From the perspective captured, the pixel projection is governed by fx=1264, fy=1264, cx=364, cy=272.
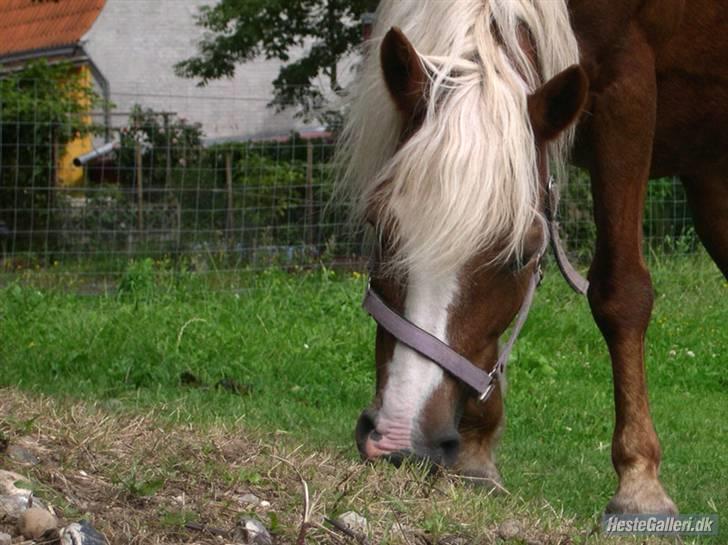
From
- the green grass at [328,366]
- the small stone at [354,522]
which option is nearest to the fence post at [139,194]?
the green grass at [328,366]

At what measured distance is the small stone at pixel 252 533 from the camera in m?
2.72

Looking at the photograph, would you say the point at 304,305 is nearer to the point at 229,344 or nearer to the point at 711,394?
the point at 229,344

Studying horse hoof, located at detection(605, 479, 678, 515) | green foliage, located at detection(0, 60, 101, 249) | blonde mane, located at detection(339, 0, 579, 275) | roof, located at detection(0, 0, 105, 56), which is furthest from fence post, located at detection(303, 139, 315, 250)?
roof, located at detection(0, 0, 105, 56)

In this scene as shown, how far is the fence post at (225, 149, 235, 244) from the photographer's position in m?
9.80

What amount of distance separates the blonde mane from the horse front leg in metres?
0.22

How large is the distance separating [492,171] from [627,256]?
2.79 ft

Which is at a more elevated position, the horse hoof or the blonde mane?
the blonde mane

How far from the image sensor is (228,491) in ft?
10.2

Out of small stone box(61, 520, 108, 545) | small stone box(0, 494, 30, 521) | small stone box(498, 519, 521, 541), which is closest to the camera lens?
small stone box(61, 520, 108, 545)

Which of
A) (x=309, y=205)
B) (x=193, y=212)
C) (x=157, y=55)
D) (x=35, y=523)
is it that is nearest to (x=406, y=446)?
(x=35, y=523)

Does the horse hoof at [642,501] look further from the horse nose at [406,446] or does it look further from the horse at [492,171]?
the horse nose at [406,446]

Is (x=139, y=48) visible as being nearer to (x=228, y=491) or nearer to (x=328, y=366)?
(x=328, y=366)

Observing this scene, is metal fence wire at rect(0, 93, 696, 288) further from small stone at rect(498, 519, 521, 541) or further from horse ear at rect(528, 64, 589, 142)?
small stone at rect(498, 519, 521, 541)

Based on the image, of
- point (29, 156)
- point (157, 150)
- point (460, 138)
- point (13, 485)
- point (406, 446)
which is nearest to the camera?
point (13, 485)
